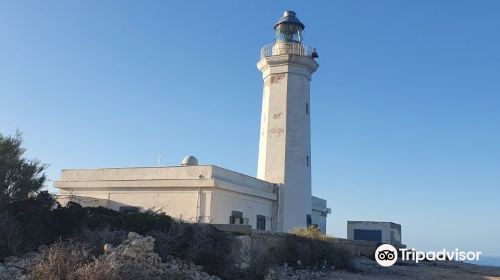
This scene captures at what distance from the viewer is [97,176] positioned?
24.8 meters

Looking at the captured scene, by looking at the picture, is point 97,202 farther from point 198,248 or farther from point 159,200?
point 198,248

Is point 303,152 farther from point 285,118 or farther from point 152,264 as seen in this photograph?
point 152,264

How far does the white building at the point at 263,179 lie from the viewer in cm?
2205

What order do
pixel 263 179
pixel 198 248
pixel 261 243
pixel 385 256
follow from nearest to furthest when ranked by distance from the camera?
pixel 198 248 → pixel 261 243 → pixel 385 256 → pixel 263 179

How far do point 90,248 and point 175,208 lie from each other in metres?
11.0

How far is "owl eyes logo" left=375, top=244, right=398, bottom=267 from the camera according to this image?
23.4 meters

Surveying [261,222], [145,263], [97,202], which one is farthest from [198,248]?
[97,202]

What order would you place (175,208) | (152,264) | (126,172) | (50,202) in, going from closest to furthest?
1. (152,264)
2. (50,202)
3. (175,208)
4. (126,172)

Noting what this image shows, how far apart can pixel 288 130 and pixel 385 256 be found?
7804 mm

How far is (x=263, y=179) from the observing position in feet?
84.9

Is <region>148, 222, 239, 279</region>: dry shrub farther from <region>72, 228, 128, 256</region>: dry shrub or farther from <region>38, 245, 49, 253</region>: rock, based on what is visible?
<region>38, 245, 49, 253</region>: rock

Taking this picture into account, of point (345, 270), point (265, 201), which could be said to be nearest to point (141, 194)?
point (265, 201)

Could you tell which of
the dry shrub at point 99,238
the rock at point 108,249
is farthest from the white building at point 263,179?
the rock at point 108,249

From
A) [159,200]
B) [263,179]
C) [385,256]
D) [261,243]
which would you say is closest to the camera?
[261,243]
